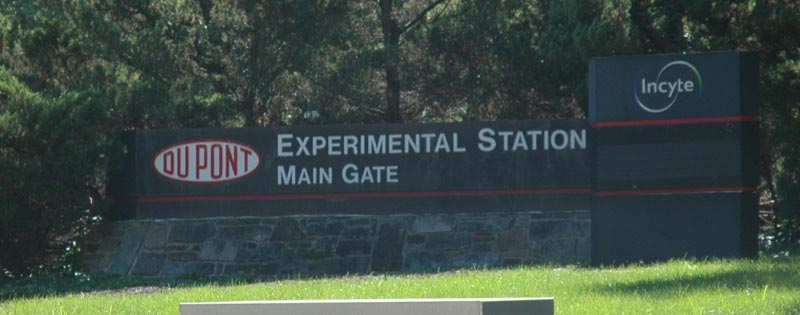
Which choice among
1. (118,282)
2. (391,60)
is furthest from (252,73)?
(118,282)

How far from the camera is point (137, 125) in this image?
2025cm

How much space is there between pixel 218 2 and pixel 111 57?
2.18m

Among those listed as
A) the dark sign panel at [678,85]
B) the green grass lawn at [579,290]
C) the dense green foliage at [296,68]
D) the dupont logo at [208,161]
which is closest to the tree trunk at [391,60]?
the dense green foliage at [296,68]

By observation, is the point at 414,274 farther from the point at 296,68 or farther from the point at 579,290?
the point at 296,68

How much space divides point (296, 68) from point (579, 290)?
11852 millimetres

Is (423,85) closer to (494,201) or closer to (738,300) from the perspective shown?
(494,201)

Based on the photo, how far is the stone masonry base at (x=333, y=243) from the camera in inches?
683

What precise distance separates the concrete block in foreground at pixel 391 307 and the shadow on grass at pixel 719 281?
463cm

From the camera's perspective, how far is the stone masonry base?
17.3 m

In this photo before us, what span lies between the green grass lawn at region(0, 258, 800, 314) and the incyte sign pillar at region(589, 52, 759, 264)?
664 millimetres

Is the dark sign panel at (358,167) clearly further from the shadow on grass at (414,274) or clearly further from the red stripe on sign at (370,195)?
the shadow on grass at (414,274)

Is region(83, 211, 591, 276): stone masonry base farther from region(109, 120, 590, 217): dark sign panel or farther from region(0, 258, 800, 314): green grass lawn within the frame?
region(0, 258, 800, 314): green grass lawn

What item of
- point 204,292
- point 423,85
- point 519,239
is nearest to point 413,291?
point 204,292

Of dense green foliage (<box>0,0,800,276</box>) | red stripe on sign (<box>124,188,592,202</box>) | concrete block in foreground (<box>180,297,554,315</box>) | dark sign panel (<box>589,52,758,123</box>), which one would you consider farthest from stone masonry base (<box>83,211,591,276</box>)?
concrete block in foreground (<box>180,297,554,315</box>)
